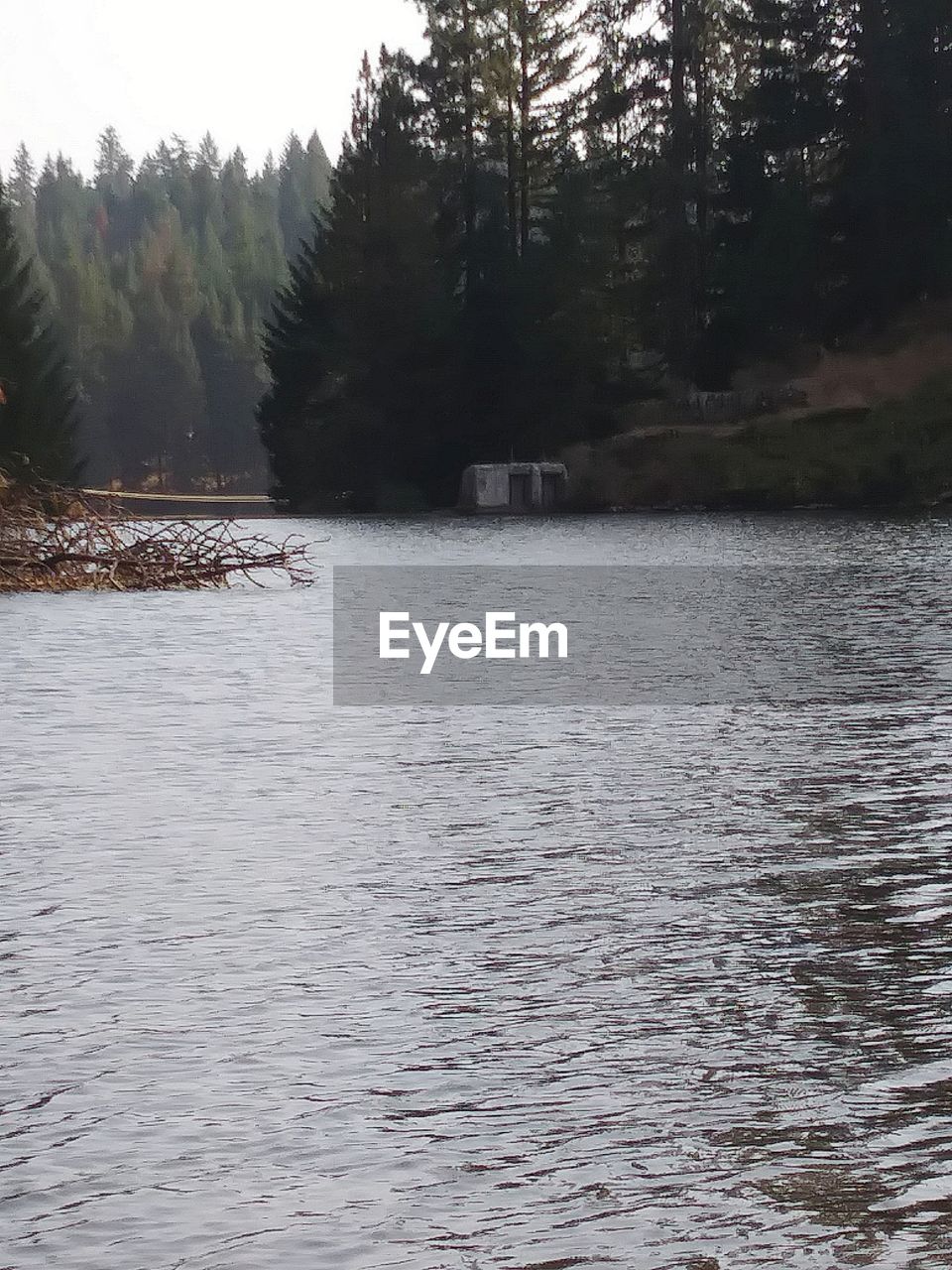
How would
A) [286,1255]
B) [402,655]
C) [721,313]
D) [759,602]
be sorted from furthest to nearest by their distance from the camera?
[721,313]
[759,602]
[402,655]
[286,1255]

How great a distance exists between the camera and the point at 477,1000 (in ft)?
24.4

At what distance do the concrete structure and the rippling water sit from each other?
221 ft

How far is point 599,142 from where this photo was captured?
9000cm

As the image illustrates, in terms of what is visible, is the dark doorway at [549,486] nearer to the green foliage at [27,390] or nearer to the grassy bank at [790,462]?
the grassy bank at [790,462]

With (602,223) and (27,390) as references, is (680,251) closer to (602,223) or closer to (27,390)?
(602,223)

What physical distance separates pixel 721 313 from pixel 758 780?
72622 millimetres

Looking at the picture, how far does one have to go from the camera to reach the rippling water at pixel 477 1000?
17.3ft

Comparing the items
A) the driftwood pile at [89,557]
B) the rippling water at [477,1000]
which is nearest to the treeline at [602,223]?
the driftwood pile at [89,557]

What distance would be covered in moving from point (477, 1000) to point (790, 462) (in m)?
72.7

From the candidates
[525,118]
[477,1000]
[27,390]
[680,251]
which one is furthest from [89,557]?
[525,118]

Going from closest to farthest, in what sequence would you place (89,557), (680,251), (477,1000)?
(477,1000)
(89,557)
(680,251)

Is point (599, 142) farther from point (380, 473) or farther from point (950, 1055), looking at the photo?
point (950, 1055)

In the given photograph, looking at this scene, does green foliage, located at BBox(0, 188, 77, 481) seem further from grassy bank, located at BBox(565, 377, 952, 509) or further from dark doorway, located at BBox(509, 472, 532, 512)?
grassy bank, located at BBox(565, 377, 952, 509)

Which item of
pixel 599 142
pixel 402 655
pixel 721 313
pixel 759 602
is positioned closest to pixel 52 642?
pixel 402 655
